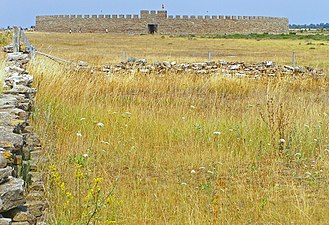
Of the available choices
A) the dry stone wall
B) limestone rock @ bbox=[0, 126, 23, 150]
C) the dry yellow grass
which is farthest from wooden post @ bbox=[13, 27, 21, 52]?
limestone rock @ bbox=[0, 126, 23, 150]

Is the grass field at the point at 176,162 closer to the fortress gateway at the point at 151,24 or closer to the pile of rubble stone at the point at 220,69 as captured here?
the pile of rubble stone at the point at 220,69

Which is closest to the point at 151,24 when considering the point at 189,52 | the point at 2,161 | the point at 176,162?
the point at 189,52

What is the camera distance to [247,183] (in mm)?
6008

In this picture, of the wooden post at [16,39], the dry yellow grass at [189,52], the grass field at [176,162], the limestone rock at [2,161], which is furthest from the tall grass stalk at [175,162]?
the dry yellow grass at [189,52]

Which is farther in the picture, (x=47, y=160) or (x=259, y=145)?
(x=259, y=145)

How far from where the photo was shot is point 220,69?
709 inches

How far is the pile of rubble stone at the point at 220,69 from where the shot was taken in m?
17.4

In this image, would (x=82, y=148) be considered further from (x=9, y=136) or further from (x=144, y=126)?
(x=9, y=136)

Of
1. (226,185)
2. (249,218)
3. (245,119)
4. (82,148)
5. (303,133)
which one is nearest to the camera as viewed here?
(249,218)

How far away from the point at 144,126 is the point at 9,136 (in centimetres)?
432

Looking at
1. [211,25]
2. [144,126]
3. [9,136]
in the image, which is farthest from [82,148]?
[211,25]

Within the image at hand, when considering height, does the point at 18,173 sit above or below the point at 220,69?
below

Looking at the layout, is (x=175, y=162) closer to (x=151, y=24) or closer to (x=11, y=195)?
(x=11, y=195)

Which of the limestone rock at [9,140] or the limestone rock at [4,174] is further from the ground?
the limestone rock at [9,140]
